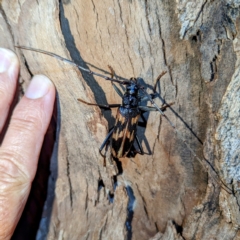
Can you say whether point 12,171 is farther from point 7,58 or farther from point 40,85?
point 7,58

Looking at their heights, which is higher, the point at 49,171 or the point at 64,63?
the point at 64,63

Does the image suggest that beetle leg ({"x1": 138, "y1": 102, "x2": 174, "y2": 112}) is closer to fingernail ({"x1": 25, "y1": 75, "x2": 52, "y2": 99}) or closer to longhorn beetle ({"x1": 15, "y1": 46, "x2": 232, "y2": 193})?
longhorn beetle ({"x1": 15, "y1": 46, "x2": 232, "y2": 193})

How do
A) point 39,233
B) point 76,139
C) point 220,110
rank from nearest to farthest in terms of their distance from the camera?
1. point 220,110
2. point 76,139
3. point 39,233

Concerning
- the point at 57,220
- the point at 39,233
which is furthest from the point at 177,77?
the point at 39,233

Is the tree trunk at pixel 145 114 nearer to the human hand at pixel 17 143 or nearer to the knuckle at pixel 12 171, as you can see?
the human hand at pixel 17 143

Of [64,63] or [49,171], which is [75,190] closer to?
[49,171]

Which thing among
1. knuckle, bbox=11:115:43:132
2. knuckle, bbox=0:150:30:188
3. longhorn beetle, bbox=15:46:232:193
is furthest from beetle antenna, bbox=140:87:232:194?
knuckle, bbox=0:150:30:188

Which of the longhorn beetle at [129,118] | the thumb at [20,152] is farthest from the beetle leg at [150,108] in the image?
the thumb at [20,152]

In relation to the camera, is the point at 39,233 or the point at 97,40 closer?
the point at 97,40
